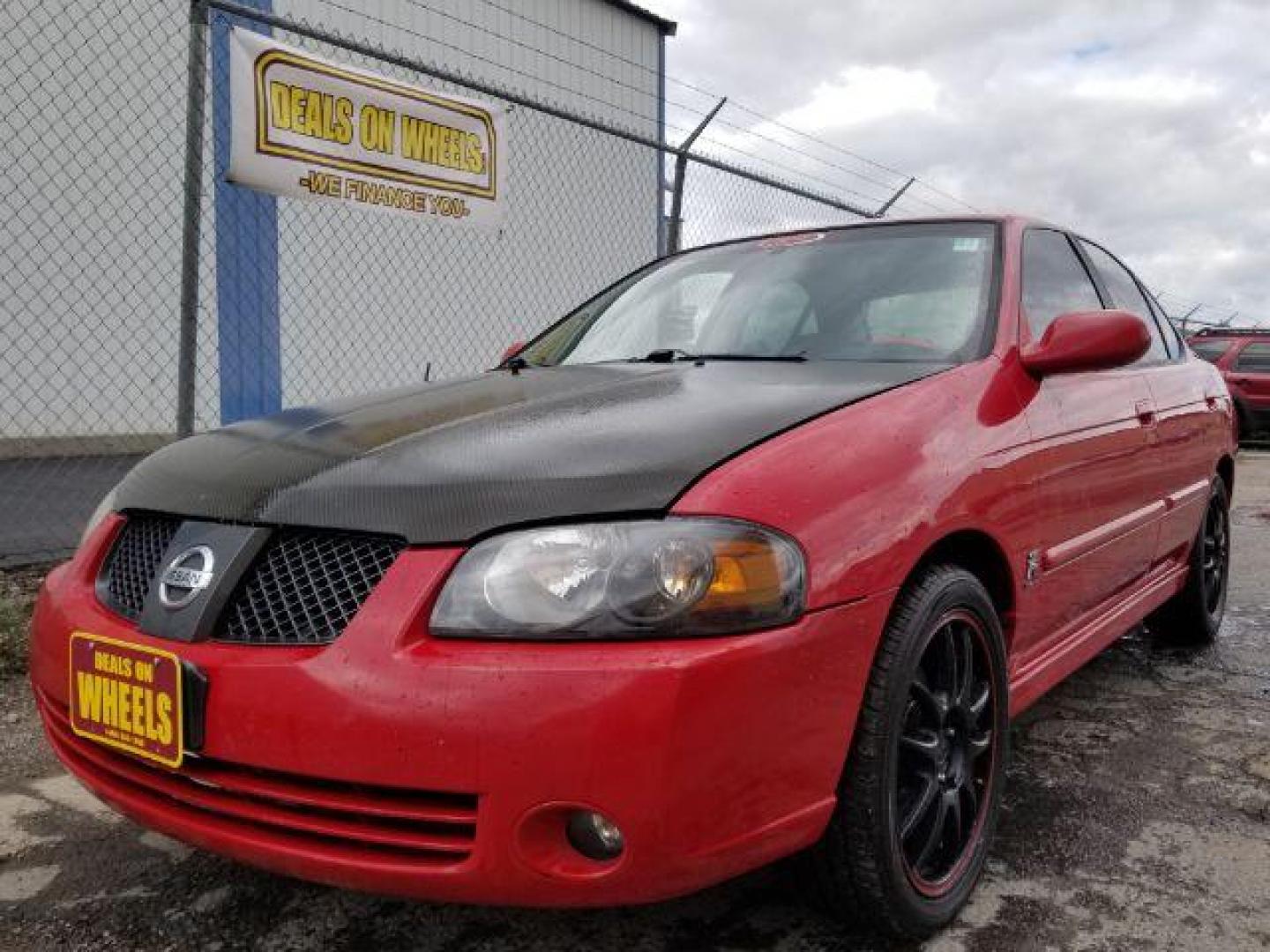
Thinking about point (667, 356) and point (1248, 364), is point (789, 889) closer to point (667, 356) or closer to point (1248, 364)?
point (667, 356)

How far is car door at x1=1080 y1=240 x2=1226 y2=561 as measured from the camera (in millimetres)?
3205

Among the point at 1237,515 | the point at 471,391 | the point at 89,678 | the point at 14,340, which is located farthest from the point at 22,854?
the point at 1237,515

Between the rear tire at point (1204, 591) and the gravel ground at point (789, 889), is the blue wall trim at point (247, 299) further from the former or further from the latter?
the rear tire at point (1204, 591)

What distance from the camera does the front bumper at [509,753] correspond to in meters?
1.44

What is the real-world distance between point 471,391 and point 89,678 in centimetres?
99

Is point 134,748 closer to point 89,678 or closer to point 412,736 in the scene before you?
point 89,678

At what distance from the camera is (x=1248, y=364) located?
13383 millimetres

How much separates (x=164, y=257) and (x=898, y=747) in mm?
8664

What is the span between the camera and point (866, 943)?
188 centimetres

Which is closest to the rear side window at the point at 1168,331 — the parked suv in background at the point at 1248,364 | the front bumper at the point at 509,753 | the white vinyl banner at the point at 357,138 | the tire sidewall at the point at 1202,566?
the tire sidewall at the point at 1202,566

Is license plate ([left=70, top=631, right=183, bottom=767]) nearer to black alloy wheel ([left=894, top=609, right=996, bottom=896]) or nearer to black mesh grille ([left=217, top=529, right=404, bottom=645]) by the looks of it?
black mesh grille ([left=217, top=529, right=404, bottom=645])

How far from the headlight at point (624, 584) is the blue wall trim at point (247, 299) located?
7729 mm

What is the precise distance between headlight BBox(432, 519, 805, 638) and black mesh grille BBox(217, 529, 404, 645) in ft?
0.51

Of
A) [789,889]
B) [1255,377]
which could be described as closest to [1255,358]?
[1255,377]
